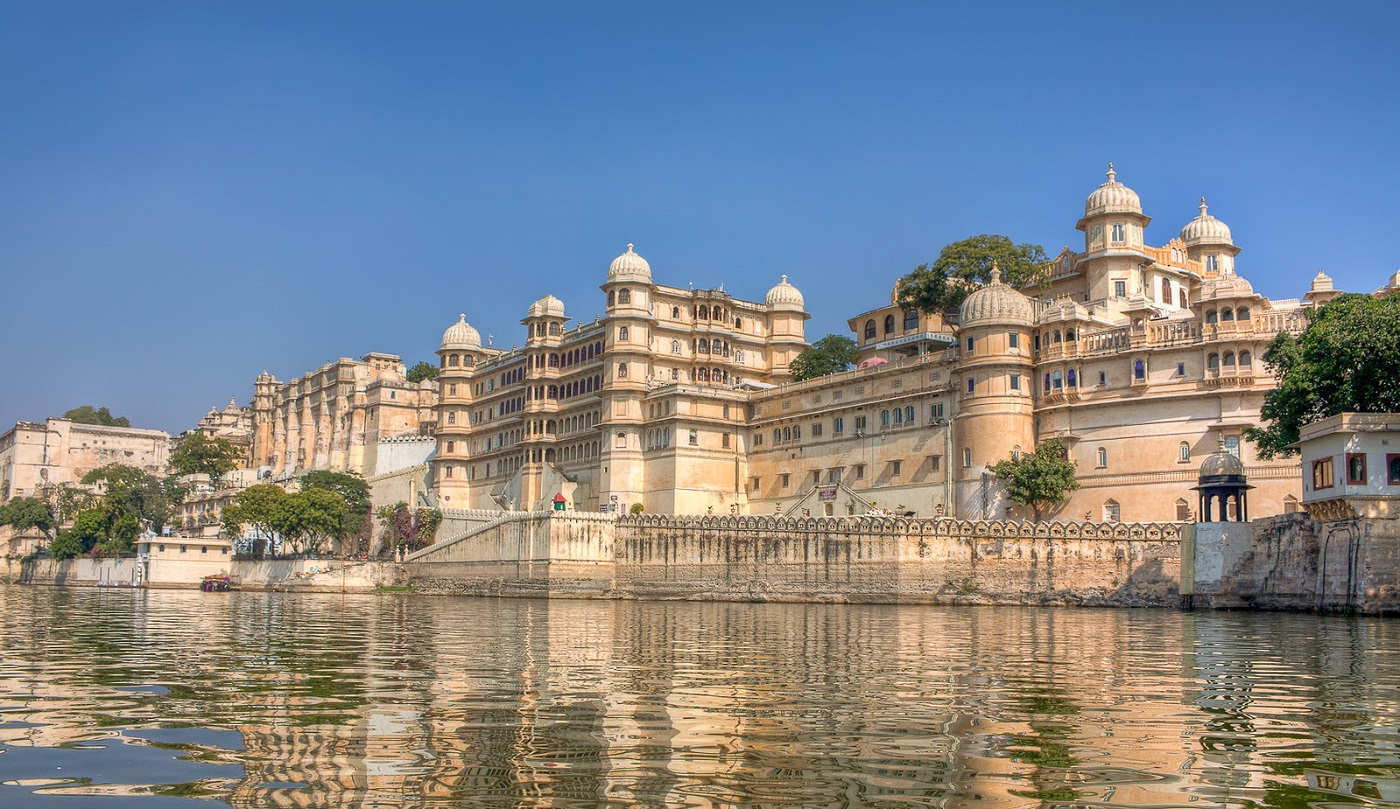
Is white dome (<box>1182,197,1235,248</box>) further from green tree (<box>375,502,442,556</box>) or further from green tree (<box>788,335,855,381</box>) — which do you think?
green tree (<box>375,502,442,556</box>)

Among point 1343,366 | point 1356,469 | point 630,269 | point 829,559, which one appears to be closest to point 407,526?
point 630,269

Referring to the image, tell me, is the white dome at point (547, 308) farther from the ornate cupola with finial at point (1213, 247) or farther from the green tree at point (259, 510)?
the ornate cupola with finial at point (1213, 247)

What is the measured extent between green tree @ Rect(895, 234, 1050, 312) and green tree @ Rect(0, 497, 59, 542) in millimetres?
73966

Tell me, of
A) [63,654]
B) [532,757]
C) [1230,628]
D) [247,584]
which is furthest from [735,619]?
[247,584]

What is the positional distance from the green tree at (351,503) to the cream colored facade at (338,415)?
763cm

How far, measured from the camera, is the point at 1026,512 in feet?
171

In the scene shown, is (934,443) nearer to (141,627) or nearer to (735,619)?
(735,619)

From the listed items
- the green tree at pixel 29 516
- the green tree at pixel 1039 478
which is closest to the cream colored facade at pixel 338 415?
the green tree at pixel 29 516

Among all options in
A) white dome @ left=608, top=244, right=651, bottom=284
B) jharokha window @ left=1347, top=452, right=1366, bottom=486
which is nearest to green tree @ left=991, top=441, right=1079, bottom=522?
jharokha window @ left=1347, top=452, right=1366, bottom=486

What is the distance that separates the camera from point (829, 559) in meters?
46.3

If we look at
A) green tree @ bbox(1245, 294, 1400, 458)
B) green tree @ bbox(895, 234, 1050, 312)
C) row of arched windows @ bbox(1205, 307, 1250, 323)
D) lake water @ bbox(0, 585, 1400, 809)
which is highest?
green tree @ bbox(895, 234, 1050, 312)

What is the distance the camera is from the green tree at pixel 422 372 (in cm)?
12119

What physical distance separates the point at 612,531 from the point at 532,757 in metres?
43.6

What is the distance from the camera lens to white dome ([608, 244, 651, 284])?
69000 millimetres
